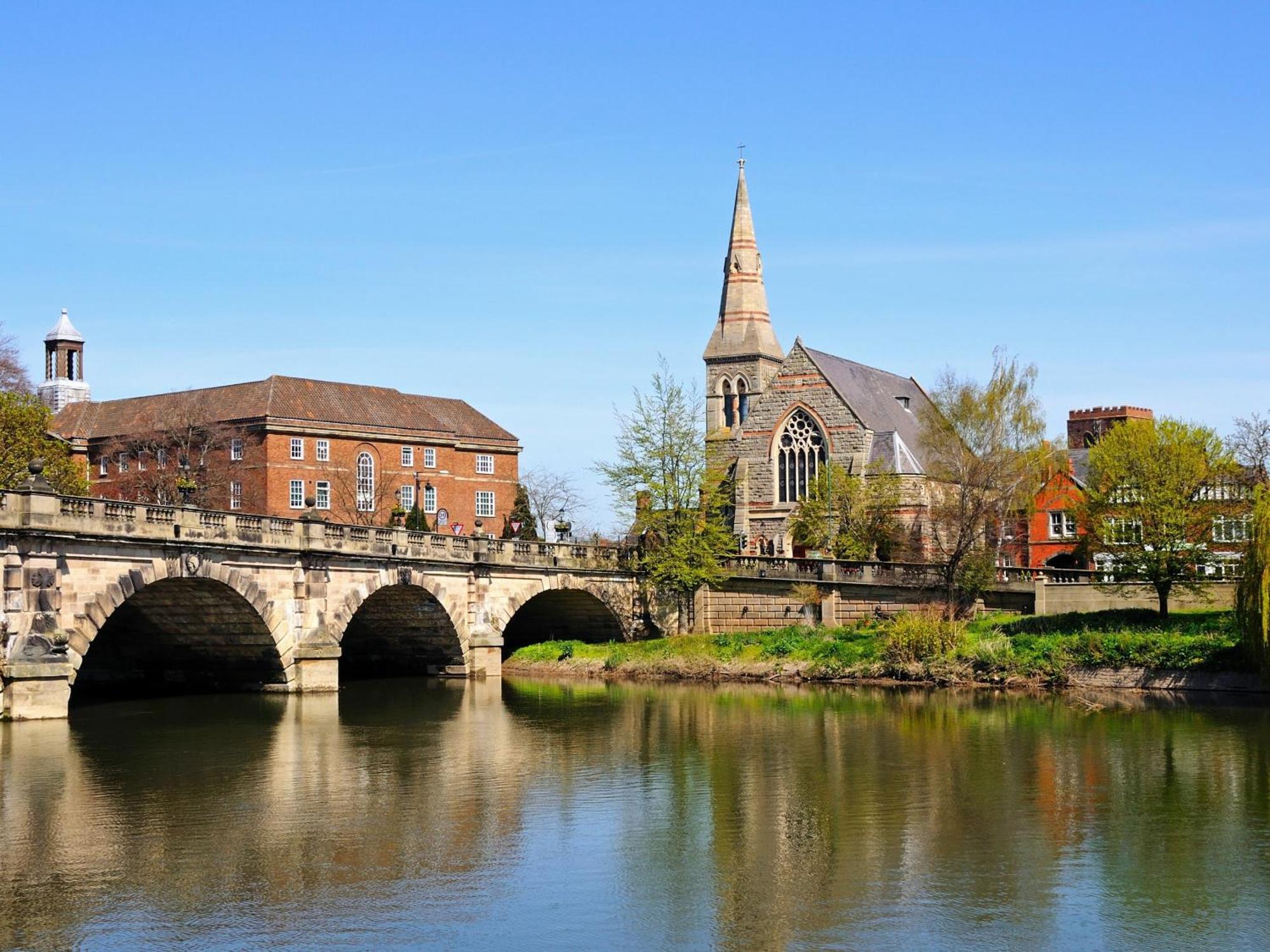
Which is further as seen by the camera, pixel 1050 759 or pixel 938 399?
pixel 938 399

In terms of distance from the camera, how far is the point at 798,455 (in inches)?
3265

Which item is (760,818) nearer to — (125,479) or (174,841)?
(174,841)

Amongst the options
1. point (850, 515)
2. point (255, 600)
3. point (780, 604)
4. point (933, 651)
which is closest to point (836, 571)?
point (780, 604)

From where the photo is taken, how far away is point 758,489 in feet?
276

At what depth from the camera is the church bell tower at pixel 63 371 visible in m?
98.4

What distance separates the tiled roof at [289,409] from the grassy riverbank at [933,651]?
3161 centimetres

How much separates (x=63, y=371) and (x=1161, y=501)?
235 ft

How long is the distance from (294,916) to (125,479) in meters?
74.5

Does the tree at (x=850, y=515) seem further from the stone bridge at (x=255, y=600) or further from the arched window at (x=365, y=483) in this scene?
the arched window at (x=365, y=483)

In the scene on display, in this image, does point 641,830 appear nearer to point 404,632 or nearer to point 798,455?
point 404,632

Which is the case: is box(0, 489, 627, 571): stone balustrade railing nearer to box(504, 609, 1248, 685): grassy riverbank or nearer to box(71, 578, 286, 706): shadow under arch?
box(71, 578, 286, 706): shadow under arch

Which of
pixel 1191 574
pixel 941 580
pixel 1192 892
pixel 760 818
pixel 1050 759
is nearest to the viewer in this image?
pixel 1192 892

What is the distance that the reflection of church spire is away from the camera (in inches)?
3674

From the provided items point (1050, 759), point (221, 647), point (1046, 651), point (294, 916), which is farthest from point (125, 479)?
point (294, 916)
